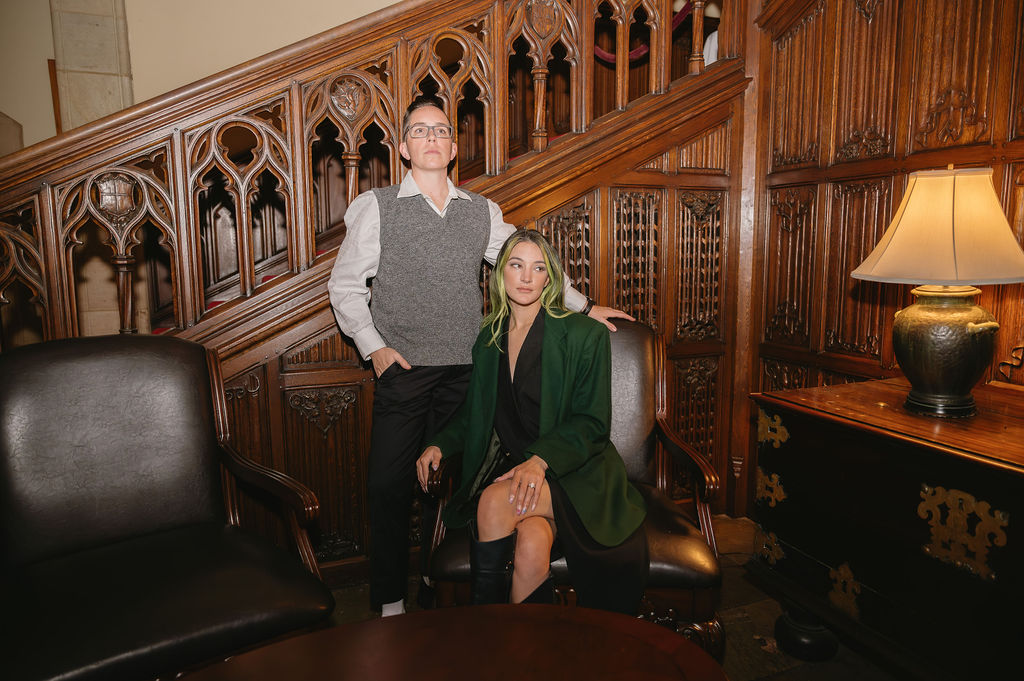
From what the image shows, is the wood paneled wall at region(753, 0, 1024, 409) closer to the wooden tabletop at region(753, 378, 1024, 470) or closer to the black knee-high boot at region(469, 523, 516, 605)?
the wooden tabletop at region(753, 378, 1024, 470)

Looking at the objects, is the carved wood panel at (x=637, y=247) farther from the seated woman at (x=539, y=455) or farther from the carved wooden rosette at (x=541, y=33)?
the seated woman at (x=539, y=455)

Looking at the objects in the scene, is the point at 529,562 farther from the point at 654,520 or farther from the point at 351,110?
the point at 351,110

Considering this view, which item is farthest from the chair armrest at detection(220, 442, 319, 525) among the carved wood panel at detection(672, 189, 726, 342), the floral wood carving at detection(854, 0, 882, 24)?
the floral wood carving at detection(854, 0, 882, 24)

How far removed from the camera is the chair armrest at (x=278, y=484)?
67.9 inches

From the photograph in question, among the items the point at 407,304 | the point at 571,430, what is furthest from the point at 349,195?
the point at 571,430

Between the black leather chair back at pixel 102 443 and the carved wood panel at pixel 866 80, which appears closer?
the black leather chair back at pixel 102 443

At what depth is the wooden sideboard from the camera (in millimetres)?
1576

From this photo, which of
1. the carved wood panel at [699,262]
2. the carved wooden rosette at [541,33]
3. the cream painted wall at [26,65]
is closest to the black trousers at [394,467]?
the carved wooden rosette at [541,33]

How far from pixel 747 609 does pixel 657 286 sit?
4.79 ft

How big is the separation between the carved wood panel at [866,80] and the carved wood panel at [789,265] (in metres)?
0.29

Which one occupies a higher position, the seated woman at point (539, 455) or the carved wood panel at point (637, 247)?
the carved wood panel at point (637, 247)

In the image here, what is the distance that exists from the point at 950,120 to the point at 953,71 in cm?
17

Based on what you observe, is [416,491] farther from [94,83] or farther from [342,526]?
[94,83]

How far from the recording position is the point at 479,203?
2324 mm
